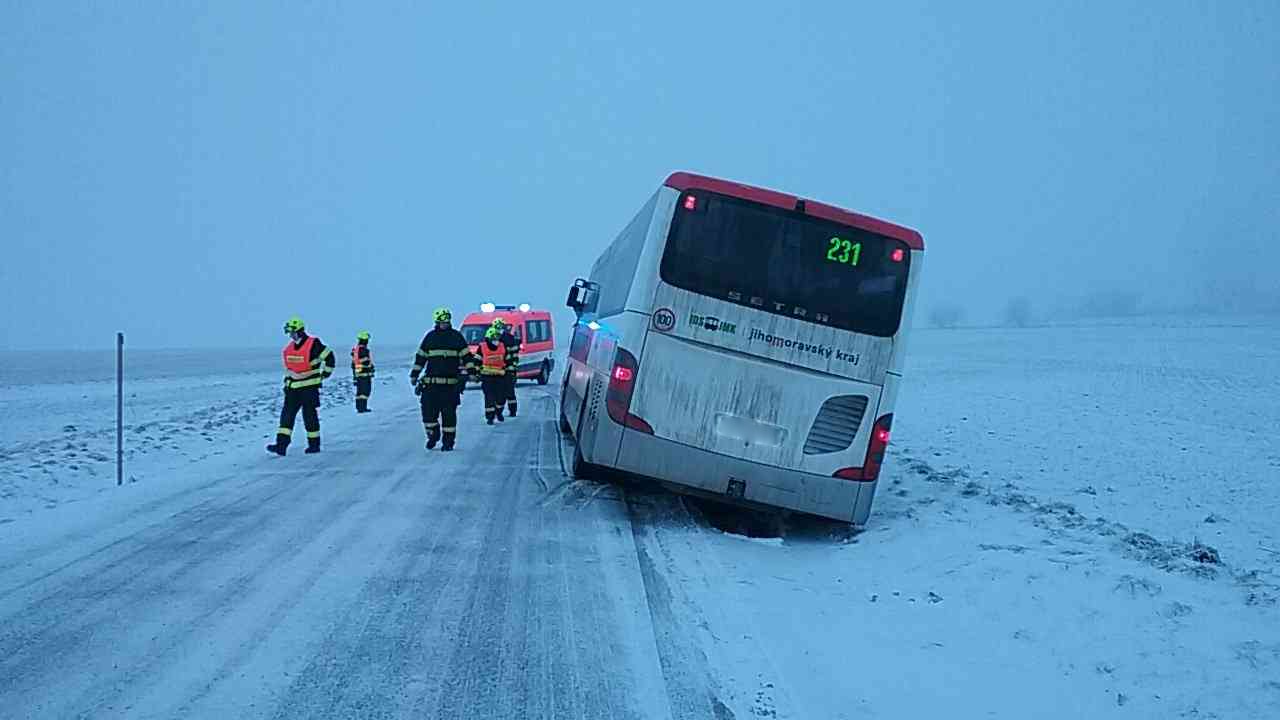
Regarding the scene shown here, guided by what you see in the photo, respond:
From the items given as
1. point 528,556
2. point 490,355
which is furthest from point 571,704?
point 490,355

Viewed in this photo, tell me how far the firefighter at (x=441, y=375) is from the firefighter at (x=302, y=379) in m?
1.25

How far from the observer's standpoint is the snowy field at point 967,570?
4457mm

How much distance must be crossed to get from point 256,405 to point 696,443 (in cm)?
1710

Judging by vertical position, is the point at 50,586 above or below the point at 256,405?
above

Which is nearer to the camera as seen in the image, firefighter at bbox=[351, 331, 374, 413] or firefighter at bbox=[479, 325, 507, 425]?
firefighter at bbox=[479, 325, 507, 425]

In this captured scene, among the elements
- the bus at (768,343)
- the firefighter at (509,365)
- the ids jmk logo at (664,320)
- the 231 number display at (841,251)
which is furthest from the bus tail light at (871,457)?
the firefighter at (509,365)

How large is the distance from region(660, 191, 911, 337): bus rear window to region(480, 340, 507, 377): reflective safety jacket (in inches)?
397

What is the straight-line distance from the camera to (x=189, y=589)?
18.6ft

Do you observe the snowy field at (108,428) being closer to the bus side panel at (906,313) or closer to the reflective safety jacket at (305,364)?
the reflective safety jacket at (305,364)

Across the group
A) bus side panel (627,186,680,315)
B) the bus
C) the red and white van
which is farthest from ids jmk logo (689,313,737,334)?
the red and white van

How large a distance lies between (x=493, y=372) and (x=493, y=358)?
28 centimetres

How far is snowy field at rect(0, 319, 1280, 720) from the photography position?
4.46 metres

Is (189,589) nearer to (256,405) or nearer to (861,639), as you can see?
(861,639)

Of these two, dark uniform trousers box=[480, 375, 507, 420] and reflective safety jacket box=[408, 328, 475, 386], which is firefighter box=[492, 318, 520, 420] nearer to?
dark uniform trousers box=[480, 375, 507, 420]
